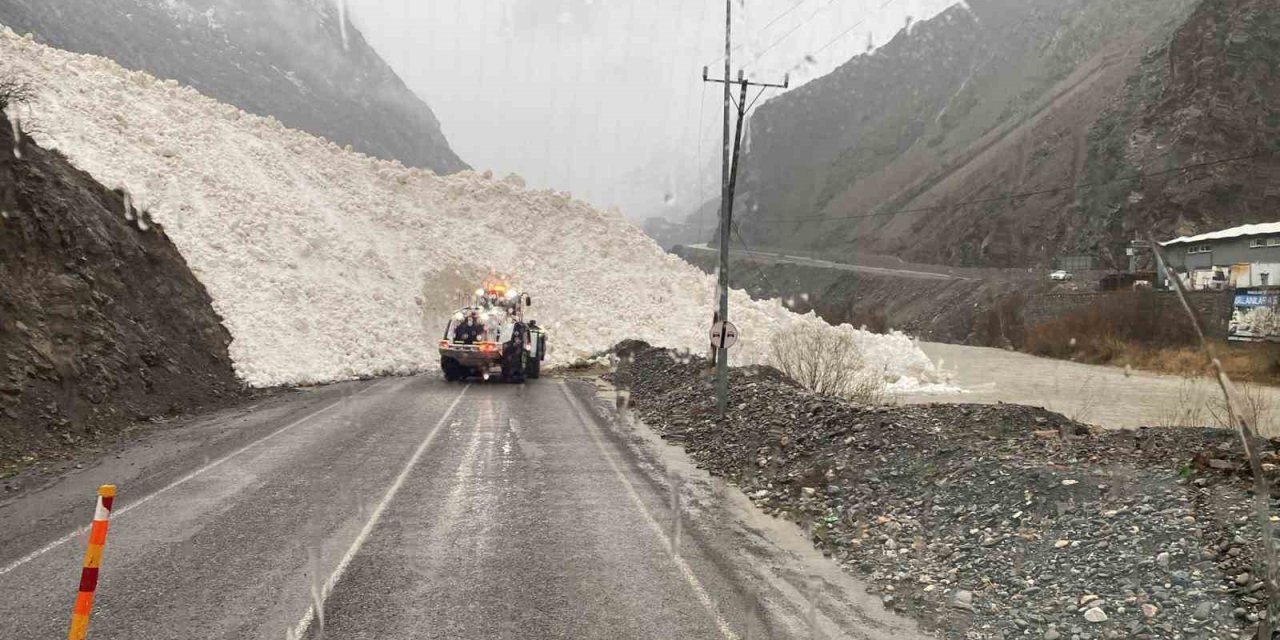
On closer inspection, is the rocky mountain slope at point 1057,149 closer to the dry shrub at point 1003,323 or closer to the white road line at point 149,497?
the dry shrub at point 1003,323

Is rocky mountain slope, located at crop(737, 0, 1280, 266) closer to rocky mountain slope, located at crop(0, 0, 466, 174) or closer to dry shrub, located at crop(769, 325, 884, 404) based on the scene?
dry shrub, located at crop(769, 325, 884, 404)

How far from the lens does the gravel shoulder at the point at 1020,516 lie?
21.7ft

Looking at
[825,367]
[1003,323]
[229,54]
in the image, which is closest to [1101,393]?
[825,367]

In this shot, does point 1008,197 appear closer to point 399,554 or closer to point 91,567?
point 399,554

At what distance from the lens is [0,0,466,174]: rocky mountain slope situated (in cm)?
12825

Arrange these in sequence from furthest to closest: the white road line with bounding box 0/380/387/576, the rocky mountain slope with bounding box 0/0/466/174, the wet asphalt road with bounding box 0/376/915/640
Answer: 1. the rocky mountain slope with bounding box 0/0/466/174
2. the white road line with bounding box 0/380/387/576
3. the wet asphalt road with bounding box 0/376/915/640

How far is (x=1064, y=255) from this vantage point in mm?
83188

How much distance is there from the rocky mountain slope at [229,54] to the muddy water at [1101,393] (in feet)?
377

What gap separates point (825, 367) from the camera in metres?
24.3

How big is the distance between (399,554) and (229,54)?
18615 centimetres

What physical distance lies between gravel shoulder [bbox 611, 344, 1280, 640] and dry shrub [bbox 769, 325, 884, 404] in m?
8.20

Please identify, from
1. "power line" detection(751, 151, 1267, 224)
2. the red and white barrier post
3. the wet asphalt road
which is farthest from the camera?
"power line" detection(751, 151, 1267, 224)

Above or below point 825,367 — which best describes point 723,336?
above

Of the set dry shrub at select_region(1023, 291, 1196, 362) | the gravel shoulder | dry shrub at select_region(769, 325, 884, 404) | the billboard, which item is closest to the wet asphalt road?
the gravel shoulder
